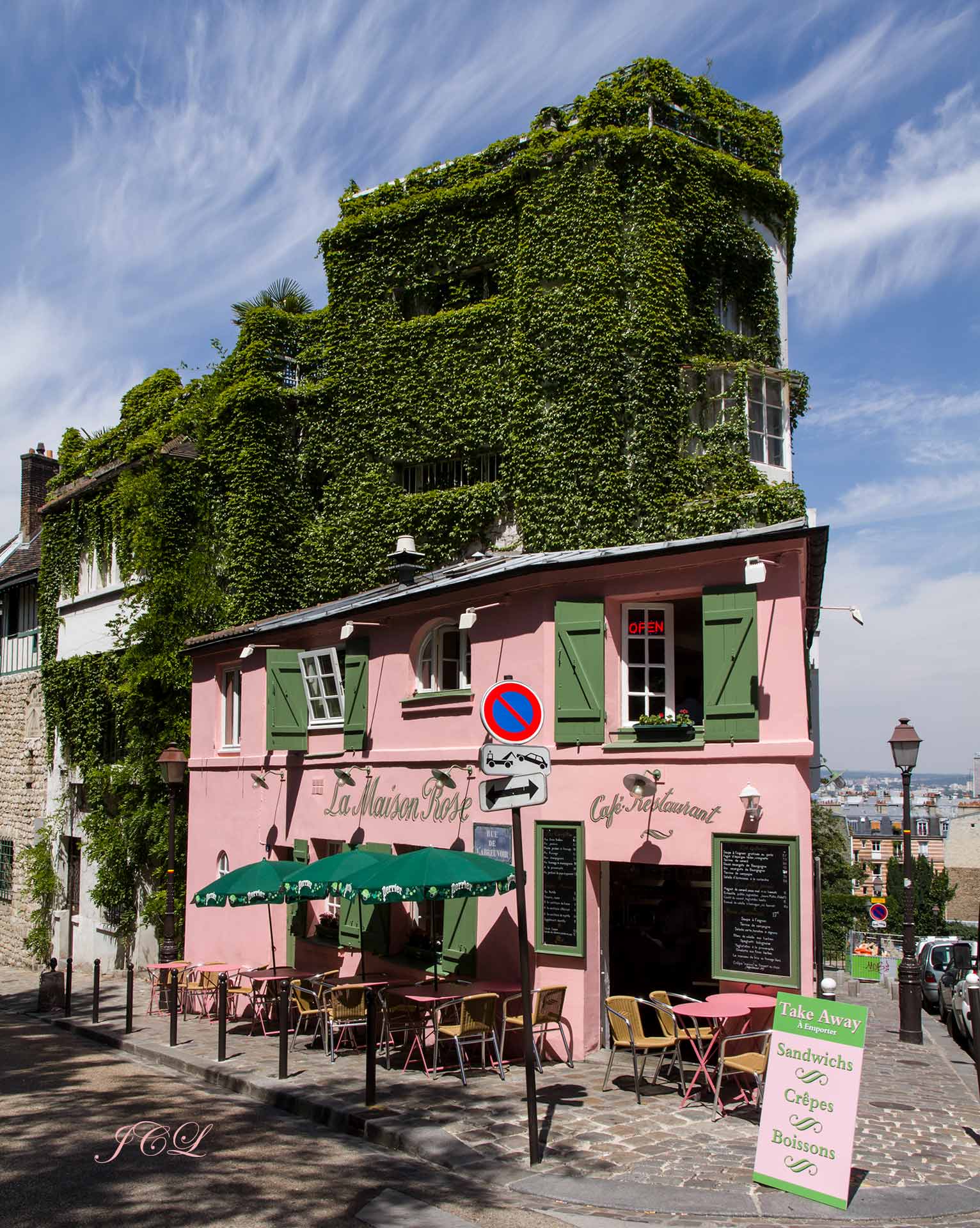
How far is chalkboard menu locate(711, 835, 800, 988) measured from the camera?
1005 centimetres

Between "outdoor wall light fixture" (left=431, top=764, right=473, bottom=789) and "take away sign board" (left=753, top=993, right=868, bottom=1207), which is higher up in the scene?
"outdoor wall light fixture" (left=431, top=764, right=473, bottom=789)

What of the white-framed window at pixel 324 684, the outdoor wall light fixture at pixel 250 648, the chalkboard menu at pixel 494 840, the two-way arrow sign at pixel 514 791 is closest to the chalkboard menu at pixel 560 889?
the chalkboard menu at pixel 494 840

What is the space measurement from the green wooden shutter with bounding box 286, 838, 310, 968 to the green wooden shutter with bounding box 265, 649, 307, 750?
4.61ft

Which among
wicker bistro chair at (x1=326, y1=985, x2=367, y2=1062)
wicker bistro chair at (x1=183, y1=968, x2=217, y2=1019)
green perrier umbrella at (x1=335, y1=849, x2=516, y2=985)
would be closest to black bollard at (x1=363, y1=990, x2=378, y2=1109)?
green perrier umbrella at (x1=335, y1=849, x2=516, y2=985)

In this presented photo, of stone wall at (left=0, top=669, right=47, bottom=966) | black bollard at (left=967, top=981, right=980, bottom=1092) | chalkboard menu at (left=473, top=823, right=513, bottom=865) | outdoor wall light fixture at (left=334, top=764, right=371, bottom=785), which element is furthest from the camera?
stone wall at (left=0, top=669, right=47, bottom=966)

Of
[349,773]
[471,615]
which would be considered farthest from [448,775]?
[349,773]

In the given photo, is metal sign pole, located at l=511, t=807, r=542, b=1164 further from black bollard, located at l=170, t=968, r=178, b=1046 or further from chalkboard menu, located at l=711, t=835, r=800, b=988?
black bollard, located at l=170, t=968, r=178, b=1046

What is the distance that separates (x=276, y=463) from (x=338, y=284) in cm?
450

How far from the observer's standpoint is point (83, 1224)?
23.6 ft

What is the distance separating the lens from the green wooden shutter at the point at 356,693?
591 inches

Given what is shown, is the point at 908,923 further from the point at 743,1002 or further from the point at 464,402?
the point at 464,402

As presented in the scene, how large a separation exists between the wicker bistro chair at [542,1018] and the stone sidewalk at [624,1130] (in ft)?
0.81

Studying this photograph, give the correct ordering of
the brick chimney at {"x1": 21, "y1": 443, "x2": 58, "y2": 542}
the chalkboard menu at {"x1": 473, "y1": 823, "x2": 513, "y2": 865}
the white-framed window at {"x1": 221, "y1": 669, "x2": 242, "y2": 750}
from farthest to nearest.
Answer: the brick chimney at {"x1": 21, "y1": 443, "x2": 58, "y2": 542} < the white-framed window at {"x1": 221, "y1": 669, "x2": 242, "y2": 750} < the chalkboard menu at {"x1": 473, "y1": 823, "x2": 513, "y2": 865}

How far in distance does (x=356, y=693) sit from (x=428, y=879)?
4.80 metres
